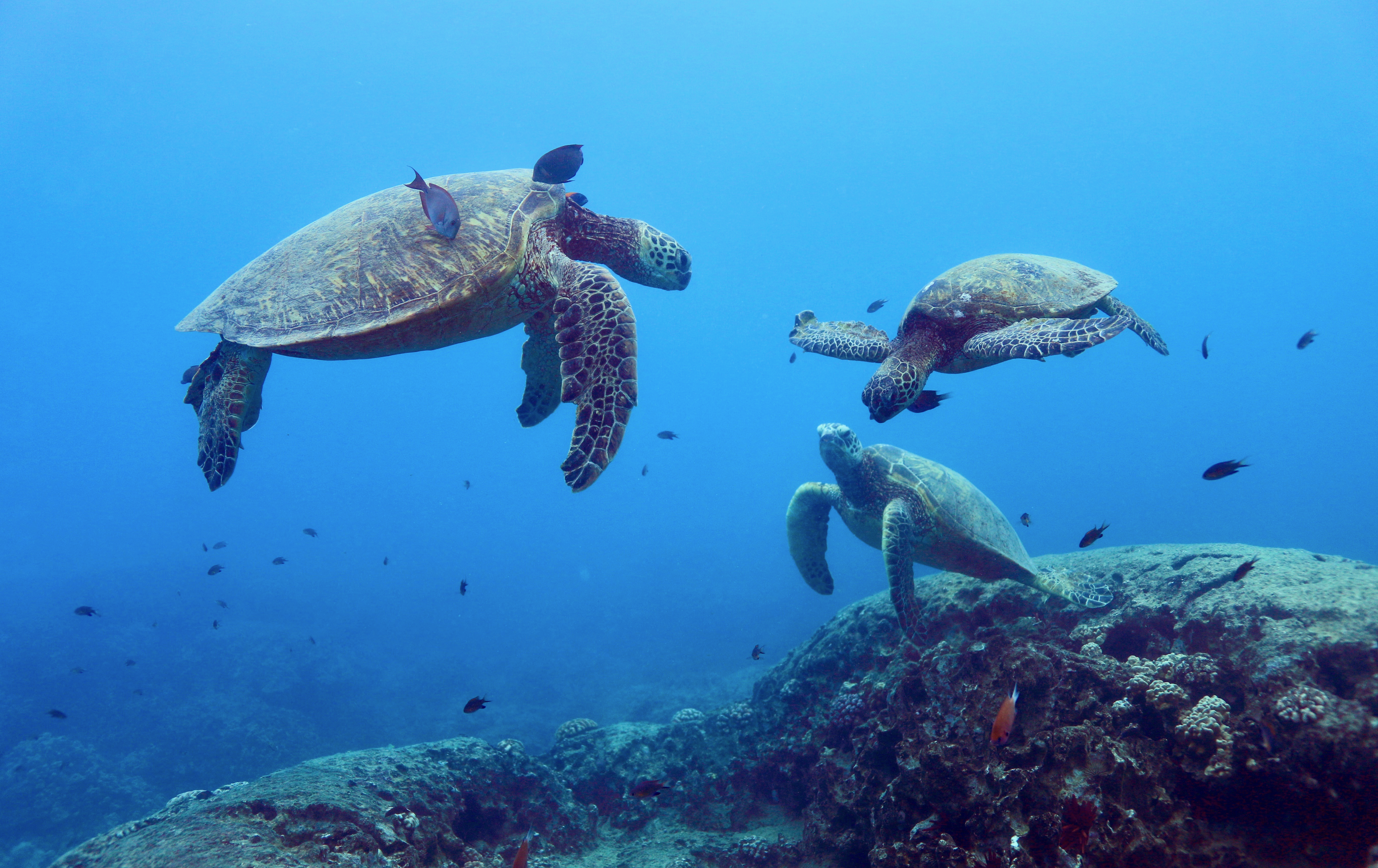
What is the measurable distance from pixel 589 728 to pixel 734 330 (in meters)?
104

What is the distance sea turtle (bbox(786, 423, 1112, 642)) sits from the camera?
596cm

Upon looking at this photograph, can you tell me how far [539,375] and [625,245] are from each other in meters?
1.84

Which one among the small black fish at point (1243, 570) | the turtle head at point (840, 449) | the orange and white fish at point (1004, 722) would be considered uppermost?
the turtle head at point (840, 449)

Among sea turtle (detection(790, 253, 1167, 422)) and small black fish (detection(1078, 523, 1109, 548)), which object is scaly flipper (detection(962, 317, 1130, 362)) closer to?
sea turtle (detection(790, 253, 1167, 422))

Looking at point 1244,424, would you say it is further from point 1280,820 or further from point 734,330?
point 1280,820

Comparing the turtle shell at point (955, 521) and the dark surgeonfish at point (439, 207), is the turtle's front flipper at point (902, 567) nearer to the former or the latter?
the turtle shell at point (955, 521)

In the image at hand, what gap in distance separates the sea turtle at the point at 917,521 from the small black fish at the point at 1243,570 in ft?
3.50

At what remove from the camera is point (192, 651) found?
78.8ft

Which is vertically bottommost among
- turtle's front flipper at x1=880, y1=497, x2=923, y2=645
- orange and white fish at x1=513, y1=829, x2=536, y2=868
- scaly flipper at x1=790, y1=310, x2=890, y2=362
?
orange and white fish at x1=513, y1=829, x2=536, y2=868

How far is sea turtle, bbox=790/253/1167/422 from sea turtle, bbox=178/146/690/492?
8.62ft

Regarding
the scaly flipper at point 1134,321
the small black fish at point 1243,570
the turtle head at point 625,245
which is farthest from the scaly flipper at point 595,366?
the small black fish at point 1243,570

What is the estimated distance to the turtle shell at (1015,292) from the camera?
5.38m

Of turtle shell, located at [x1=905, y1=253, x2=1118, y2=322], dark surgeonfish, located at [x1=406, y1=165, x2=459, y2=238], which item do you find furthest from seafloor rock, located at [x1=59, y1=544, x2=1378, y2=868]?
dark surgeonfish, located at [x1=406, y1=165, x2=459, y2=238]

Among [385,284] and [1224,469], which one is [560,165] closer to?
[385,284]
